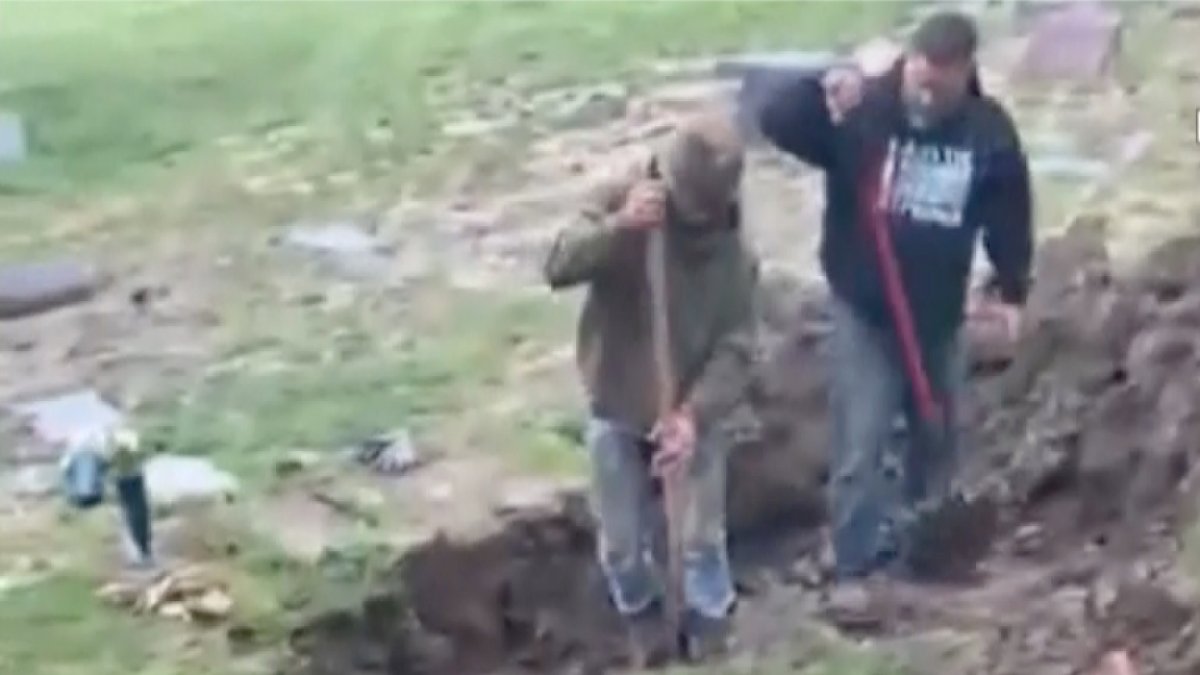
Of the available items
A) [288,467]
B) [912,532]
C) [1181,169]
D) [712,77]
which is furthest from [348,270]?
[1181,169]

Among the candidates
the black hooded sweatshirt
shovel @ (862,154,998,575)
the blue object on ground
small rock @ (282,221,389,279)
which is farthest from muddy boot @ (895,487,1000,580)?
the blue object on ground

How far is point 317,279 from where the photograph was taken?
160 cm

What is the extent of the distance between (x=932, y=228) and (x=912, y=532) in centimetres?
18

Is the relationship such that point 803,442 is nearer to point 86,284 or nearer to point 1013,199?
point 1013,199

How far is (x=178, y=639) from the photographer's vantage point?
Result: 1503mm

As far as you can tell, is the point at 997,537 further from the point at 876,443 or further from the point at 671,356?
the point at 671,356

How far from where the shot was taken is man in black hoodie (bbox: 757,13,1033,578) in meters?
1.59

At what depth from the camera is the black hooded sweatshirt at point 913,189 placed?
5.22 feet

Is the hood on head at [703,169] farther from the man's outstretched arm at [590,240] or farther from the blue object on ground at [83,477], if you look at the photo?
the blue object on ground at [83,477]

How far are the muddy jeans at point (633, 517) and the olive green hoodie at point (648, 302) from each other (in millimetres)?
14

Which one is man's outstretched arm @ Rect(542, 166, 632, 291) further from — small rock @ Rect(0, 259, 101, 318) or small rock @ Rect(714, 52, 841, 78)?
small rock @ Rect(0, 259, 101, 318)

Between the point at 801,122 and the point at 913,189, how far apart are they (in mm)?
75

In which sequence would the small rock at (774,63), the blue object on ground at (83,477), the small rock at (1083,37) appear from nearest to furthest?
1. the blue object on ground at (83,477)
2. the small rock at (774,63)
3. the small rock at (1083,37)

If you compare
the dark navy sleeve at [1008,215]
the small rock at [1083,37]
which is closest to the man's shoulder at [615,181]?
the dark navy sleeve at [1008,215]
